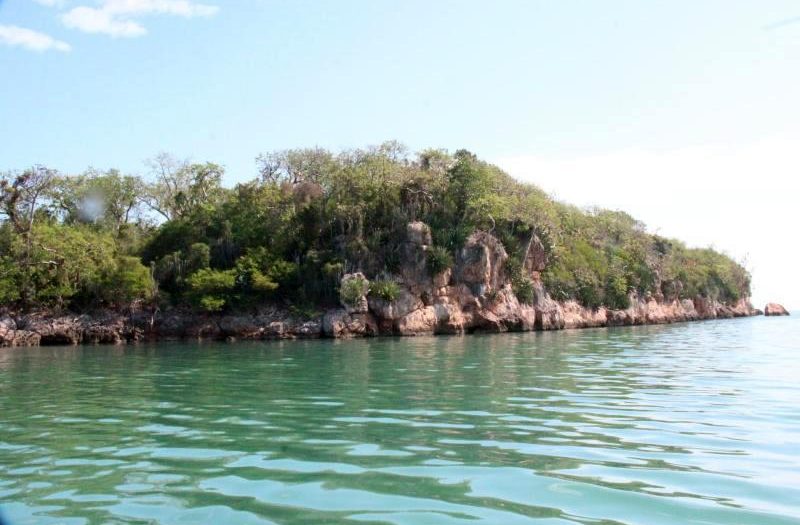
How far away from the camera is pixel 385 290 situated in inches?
1410

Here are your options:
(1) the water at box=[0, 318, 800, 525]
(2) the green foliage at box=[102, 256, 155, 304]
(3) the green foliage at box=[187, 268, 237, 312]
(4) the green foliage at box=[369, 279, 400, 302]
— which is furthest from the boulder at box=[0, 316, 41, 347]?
(1) the water at box=[0, 318, 800, 525]

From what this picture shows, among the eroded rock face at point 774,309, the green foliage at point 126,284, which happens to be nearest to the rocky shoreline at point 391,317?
the green foliage at point 126,284

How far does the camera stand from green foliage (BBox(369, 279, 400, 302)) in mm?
35812

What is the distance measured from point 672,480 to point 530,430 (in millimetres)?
2317

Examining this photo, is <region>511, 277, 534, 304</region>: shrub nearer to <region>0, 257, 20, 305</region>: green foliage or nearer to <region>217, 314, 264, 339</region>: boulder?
<region>217, 314, 264, 339</region>: boulder

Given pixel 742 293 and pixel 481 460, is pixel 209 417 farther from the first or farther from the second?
pixel 742 293

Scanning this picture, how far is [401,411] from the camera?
9.16 meters

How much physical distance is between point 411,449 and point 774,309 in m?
86.0

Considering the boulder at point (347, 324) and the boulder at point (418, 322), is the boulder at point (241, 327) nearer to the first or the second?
the boulder at point (347, 324)

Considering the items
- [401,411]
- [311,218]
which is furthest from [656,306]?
[401,411]

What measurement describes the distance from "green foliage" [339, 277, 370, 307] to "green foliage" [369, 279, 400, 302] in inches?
24.3

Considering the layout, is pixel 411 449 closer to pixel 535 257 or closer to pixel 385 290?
pixel 385 290

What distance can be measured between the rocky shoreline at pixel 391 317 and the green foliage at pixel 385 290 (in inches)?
7.1

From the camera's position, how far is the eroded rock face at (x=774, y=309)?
79062 mm
